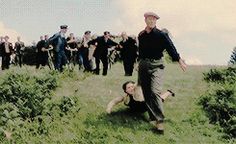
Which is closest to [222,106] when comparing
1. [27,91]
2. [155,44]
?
[155,44]

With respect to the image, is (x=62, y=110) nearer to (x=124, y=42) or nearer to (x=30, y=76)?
(x=30, y=76)

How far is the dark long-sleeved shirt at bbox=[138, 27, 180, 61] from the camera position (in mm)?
12820

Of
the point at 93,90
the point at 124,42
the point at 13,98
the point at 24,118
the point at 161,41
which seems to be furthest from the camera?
the point at 124,42

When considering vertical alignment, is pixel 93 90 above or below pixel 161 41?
below

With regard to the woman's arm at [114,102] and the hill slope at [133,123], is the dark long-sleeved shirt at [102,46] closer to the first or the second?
the hill slope at [133,123]

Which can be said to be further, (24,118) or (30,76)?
(30,76)

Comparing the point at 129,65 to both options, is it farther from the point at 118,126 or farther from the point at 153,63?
the point at 153,63

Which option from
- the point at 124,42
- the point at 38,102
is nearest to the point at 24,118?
the point at 38,102

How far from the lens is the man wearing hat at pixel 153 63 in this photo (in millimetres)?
12836

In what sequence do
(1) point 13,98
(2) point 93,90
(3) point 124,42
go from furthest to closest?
1. (3) point 124,42
2. (2) point 93,90
3. (1) point 13,98

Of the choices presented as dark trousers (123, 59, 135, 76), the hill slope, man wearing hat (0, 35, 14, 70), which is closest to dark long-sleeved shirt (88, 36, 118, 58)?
dark trousers (123, 59, 135, 76)

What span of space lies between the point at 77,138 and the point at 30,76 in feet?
18.0

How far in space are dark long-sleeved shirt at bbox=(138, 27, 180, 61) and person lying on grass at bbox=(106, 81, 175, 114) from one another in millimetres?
1050

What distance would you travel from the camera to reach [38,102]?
14.7 m
